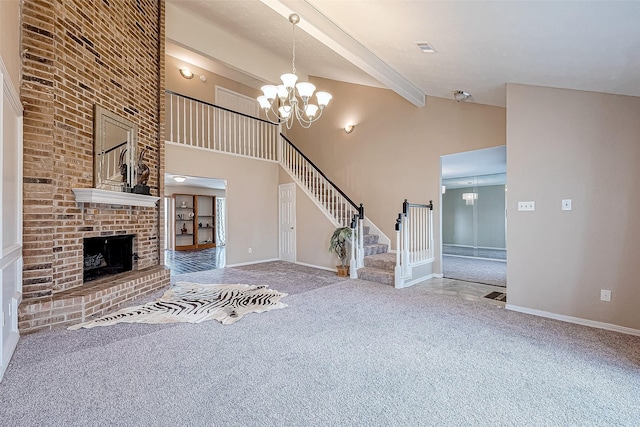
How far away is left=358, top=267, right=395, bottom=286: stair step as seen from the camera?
492 centimetres

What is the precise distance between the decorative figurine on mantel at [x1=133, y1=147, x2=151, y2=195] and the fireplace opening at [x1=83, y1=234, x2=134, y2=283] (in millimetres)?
668

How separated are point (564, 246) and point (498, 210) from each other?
4.99m

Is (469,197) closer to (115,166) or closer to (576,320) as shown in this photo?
(576,320)

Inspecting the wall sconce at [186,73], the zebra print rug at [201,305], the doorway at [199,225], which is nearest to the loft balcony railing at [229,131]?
the wall sconce at [186,73]

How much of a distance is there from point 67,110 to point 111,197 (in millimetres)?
1015

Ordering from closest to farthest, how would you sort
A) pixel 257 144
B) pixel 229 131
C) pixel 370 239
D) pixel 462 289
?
1. pixel 462 289
2. pixel 370 239
3. pixel 229 131
4. pixel 257 144

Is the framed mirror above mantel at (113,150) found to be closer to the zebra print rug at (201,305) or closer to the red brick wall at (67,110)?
the red brick wall at (67,110)

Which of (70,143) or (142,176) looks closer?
(70,143)

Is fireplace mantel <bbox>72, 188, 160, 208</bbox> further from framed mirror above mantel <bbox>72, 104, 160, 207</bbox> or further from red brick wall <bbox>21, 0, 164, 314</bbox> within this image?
red brick wall <bbox>21, 0, 164, 314</bbox>

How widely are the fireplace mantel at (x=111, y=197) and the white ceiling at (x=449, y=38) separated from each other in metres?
2.80

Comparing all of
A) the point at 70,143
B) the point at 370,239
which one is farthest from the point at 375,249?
the point at 70,143

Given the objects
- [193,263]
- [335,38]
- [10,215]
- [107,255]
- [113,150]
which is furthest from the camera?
[193,263]

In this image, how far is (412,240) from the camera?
5.25m

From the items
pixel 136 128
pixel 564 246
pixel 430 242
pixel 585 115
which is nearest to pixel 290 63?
pixel 136 128
